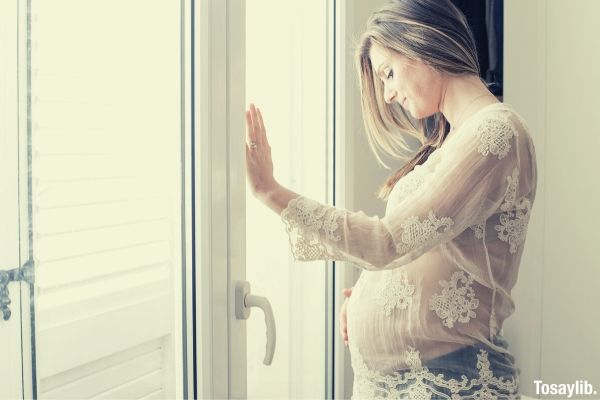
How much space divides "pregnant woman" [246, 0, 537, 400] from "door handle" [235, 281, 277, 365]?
123 mm

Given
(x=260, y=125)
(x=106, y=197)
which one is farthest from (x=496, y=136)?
(x=106, y=197)

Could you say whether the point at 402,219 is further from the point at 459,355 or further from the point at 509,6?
the point at 509,6

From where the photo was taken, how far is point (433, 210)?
1018 mm

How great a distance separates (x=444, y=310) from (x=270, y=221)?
1.12 ft

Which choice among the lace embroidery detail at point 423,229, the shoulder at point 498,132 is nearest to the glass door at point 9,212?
the lace embroidery detail at point 423,229

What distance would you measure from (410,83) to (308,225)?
1.01 feet

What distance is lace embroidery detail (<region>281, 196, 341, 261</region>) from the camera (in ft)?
3.41

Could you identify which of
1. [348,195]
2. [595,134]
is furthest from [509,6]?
[348,195]

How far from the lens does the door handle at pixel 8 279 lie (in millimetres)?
734

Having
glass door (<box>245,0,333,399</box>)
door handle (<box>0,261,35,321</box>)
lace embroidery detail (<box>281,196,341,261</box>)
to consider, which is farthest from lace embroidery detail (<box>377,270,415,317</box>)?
door handle (<box>0,261,35,321</box>)

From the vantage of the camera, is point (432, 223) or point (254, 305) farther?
point (254, 305)

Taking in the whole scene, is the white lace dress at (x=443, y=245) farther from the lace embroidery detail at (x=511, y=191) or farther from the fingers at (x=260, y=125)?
the fingers at (x=260, y=125)

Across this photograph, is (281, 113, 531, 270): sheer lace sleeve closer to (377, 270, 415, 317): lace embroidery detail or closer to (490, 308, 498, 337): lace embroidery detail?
(377, 270, 415, 317): lace embroidery detail

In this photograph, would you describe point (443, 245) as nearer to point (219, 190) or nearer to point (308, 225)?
point (308, 225)
